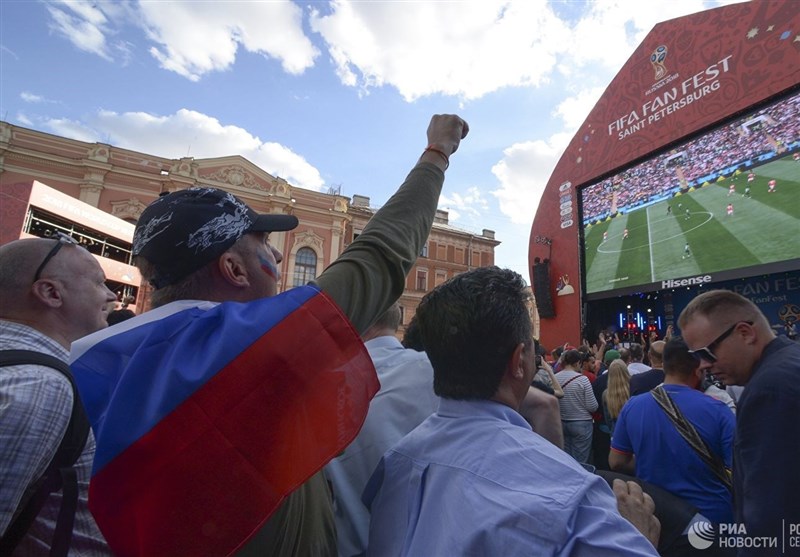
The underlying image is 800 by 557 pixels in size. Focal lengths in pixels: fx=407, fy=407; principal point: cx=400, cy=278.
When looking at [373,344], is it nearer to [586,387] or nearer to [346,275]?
[346,275]

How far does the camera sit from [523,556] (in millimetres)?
826

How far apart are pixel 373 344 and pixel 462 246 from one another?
119 ft

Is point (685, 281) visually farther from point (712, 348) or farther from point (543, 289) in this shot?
point (712, 348)

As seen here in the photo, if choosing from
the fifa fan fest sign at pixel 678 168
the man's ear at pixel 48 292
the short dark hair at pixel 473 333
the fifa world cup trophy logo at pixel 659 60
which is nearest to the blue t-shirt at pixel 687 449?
the short dark hair at pixel 473 333

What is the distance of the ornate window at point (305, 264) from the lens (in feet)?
95.0

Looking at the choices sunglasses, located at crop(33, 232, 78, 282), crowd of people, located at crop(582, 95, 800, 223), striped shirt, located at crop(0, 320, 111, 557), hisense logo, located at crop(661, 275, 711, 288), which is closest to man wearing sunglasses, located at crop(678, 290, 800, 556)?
striped shirt, located at crop(0, 320, 111, 557)

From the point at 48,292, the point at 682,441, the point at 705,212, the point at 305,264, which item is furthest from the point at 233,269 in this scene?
the point at 305,264

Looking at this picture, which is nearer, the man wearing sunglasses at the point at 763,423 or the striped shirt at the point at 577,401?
the man wearing sunglasses at the point at 763,423

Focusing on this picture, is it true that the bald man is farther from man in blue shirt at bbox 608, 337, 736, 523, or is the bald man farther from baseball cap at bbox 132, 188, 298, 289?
man in blue shirt at bbox 608, 337, 736, 523

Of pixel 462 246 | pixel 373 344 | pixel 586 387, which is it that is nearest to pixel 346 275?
pixel 373 344

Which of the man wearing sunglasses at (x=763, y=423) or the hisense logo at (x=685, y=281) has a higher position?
the hisense logo at (x=685, y=281)

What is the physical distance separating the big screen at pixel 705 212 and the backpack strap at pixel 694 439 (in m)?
10.1

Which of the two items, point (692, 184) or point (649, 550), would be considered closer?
point (649, 550)

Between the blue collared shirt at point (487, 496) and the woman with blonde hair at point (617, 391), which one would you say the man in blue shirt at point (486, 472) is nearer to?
the blue collared shirt at point (487, 496)
